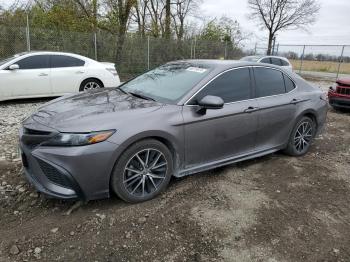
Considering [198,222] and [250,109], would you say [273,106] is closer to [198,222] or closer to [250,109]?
[250,109]

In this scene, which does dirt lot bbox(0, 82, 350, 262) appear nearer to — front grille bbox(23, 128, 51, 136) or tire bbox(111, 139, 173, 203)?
tire bbox(111, 139, 173, 203)

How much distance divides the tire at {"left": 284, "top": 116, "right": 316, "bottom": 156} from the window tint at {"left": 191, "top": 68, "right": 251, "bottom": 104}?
121 cm

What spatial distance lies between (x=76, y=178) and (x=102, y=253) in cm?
72

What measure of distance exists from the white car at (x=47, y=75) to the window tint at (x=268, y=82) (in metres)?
5.54

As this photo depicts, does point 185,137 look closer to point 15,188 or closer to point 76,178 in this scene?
point 76,178

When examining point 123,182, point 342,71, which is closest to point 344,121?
point 123,182

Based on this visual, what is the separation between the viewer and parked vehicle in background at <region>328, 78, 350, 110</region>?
347 inches

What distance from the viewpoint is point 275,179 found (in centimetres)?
434

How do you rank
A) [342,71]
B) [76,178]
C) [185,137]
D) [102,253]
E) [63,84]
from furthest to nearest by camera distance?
[342,71] → [63,84] → [185,137] → [76,178] → [102,253]

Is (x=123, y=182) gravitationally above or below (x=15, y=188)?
above

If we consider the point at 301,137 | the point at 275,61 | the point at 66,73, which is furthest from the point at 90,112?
the point at 275,61

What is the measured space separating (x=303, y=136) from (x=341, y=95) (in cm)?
460

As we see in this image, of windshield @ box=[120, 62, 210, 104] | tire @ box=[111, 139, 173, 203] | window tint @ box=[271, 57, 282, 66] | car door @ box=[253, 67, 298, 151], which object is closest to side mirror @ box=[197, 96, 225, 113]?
windshield @ box=[120, 62, 210, 104]

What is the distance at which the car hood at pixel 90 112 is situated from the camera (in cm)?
316
